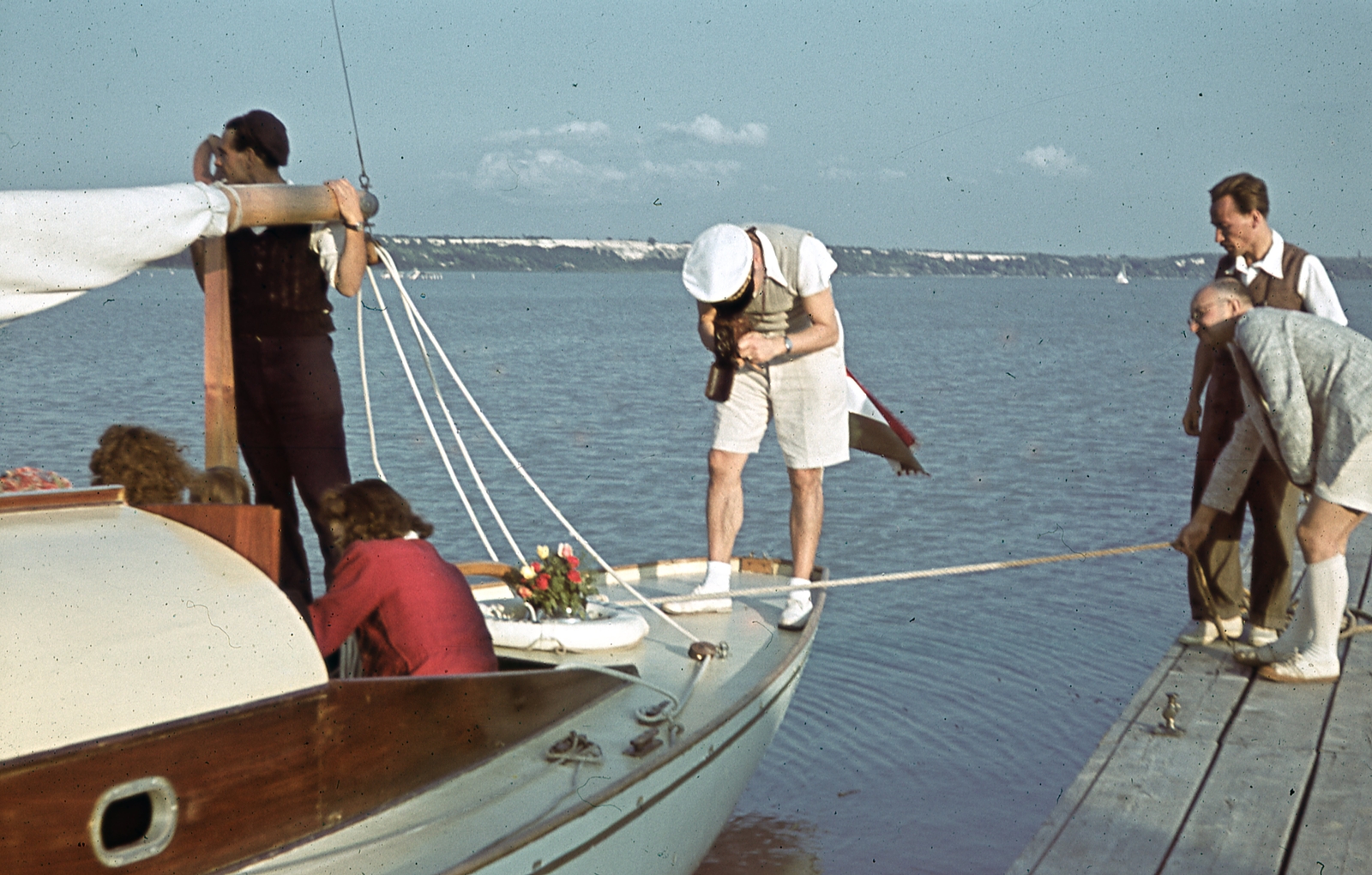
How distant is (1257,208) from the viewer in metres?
5.70

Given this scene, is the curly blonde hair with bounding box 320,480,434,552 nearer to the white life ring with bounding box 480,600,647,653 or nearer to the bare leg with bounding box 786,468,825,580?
the white life ring with bounding box 480,600,647,653

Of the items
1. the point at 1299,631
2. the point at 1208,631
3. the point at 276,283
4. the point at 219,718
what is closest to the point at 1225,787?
the point at 1299,631

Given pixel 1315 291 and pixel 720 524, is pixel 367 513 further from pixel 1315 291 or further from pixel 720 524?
pixel 1315 291

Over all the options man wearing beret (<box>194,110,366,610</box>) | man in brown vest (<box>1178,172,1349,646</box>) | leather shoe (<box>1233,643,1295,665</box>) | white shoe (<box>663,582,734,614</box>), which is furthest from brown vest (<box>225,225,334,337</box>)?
leather shoe (<box>1233,643,1295,665</box>)

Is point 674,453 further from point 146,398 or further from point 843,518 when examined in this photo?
point 146,398

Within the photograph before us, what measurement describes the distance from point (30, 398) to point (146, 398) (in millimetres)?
2157

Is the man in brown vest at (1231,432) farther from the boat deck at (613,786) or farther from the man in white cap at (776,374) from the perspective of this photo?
the boat deck at (613,786)

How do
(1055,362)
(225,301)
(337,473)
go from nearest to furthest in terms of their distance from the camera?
(225,301) < (337,473) < (1055,362)

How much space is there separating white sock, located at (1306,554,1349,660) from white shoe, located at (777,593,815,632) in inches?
78.2

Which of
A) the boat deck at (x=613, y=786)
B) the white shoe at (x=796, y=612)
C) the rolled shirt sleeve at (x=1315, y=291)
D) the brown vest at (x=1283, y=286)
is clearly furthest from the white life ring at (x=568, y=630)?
the rolled shirt sleeve at (x=1315, y=291)

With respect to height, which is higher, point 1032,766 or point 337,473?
point 337,473

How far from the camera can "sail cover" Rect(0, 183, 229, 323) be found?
3.07m

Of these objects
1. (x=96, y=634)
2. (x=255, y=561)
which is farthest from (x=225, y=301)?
(x=96, y=634)

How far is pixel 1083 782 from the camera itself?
4.54m
